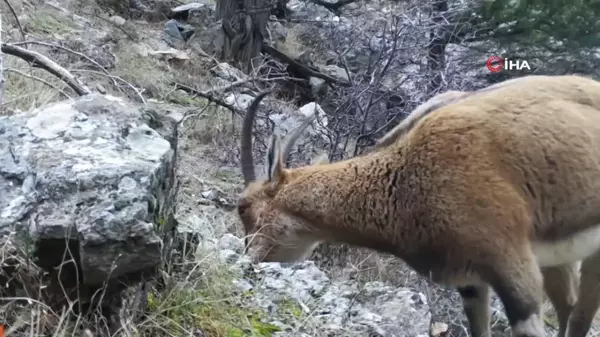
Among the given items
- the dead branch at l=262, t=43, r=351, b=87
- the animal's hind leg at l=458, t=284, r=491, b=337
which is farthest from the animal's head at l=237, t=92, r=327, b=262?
the dead branch at l=262, t=43, r=351, b=87

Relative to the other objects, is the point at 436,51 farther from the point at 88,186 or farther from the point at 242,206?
the point at 88,186

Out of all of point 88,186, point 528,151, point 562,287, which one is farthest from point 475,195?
point 88,186

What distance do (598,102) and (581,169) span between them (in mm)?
502

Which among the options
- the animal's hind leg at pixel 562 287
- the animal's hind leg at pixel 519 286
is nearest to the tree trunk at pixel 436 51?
the animal's hind leg at pixel 562 287

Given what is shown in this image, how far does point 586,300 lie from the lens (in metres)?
6.00

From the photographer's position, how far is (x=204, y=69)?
40.6 feet

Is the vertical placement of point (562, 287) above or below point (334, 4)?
below

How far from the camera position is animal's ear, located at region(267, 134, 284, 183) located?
5.35m

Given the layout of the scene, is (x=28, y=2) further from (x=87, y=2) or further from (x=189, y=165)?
(x=189, y=165)

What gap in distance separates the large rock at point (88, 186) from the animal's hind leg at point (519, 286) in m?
1.82

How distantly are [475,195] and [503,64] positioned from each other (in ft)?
26.0

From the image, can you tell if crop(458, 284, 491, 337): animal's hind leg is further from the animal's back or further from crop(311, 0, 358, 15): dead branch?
crop(311, 0, 358, 15): dead branch

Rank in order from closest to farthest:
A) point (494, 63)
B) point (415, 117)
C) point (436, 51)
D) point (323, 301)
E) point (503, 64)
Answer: point (323, 301) → point (415, 117) → point (436, 51) → point (494, 63) → point (503, 64)

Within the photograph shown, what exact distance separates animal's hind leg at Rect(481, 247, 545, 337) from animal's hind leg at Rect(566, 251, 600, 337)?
3.10 feet
